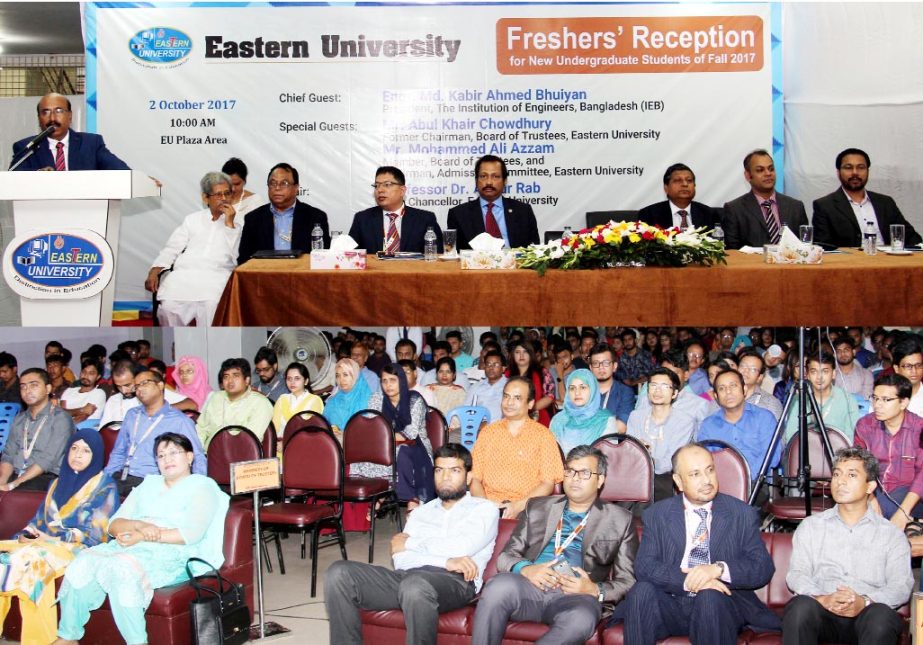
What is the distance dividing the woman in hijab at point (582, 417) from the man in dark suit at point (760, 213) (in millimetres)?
1576

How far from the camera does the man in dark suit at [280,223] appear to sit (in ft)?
23.2

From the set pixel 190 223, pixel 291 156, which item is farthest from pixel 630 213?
pixel 190 223

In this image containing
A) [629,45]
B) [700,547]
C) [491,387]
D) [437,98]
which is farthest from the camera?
[437,98]

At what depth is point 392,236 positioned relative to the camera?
655 centimetres

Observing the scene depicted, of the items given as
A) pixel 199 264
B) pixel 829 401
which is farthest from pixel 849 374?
pixel 199 264

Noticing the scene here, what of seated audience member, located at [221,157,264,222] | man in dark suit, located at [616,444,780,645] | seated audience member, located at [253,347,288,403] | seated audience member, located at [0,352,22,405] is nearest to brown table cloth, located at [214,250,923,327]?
man in dark suit, located at [616,444,780,645]

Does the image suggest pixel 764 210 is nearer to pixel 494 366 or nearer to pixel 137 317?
pixel 494 366

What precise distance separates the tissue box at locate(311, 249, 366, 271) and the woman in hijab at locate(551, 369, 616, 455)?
4.28 ft

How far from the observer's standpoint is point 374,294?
510cm

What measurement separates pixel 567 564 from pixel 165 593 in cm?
170

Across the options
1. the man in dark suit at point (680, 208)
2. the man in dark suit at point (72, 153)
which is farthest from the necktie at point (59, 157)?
the man in dark suit at point (680, 208)

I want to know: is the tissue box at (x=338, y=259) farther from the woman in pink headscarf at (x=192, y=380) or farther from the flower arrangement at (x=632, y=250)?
the woman in pink headscarf at (x=192, y=380)

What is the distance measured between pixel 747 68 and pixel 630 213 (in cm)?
170

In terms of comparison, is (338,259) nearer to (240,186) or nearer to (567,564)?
(567,564)
